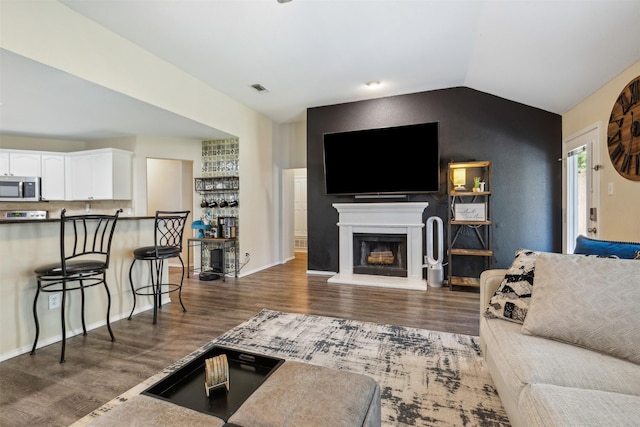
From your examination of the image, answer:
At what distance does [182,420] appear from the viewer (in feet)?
3.12

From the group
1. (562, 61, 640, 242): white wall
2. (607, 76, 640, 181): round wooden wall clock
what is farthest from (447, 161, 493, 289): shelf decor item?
(607, 76, 640, 181): round wooden wall clock

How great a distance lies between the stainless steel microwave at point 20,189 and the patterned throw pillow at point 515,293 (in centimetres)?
647

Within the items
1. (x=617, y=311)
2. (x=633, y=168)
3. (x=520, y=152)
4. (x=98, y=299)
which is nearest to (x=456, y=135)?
(x=520, y=152)

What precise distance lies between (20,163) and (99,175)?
49.4 inches

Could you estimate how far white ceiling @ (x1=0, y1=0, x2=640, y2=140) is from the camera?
250 centimetres

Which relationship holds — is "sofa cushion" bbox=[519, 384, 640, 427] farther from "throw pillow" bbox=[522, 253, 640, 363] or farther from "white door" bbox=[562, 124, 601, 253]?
"white door" bbox=[562, 124, 601, 253]

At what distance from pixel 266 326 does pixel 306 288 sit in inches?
57.4

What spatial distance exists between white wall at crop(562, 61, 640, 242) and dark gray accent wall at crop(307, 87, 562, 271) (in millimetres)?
765

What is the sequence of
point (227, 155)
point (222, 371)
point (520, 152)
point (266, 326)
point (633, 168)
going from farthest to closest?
point (227, 155) < point (520, 152) < point (266, 326) < point (633, 168) < point (222, 371)

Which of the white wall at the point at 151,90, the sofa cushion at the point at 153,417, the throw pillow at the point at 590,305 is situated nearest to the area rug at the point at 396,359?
the throw pillow at the point at 590,305

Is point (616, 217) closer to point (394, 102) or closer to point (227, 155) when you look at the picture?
point (394, 102)

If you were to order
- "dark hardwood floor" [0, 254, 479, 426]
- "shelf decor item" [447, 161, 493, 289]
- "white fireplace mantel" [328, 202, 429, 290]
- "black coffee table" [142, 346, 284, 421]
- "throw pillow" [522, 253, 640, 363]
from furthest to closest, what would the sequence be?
"white fireplace mantel" [328, 202, 429, 290] → "shelf decor item" [447, 161, 493, 289] → "dark hardwood floor" [0, 254, 479, 426] → "throw pillow" [522, 253, 640, 363] → "black coffee table" [142, 346, 284, 421]

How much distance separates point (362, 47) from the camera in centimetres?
323

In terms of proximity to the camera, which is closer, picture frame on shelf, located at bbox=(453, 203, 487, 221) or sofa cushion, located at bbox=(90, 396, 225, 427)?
sofa cushion, located at bbox=(90, 396, 225, 427)
